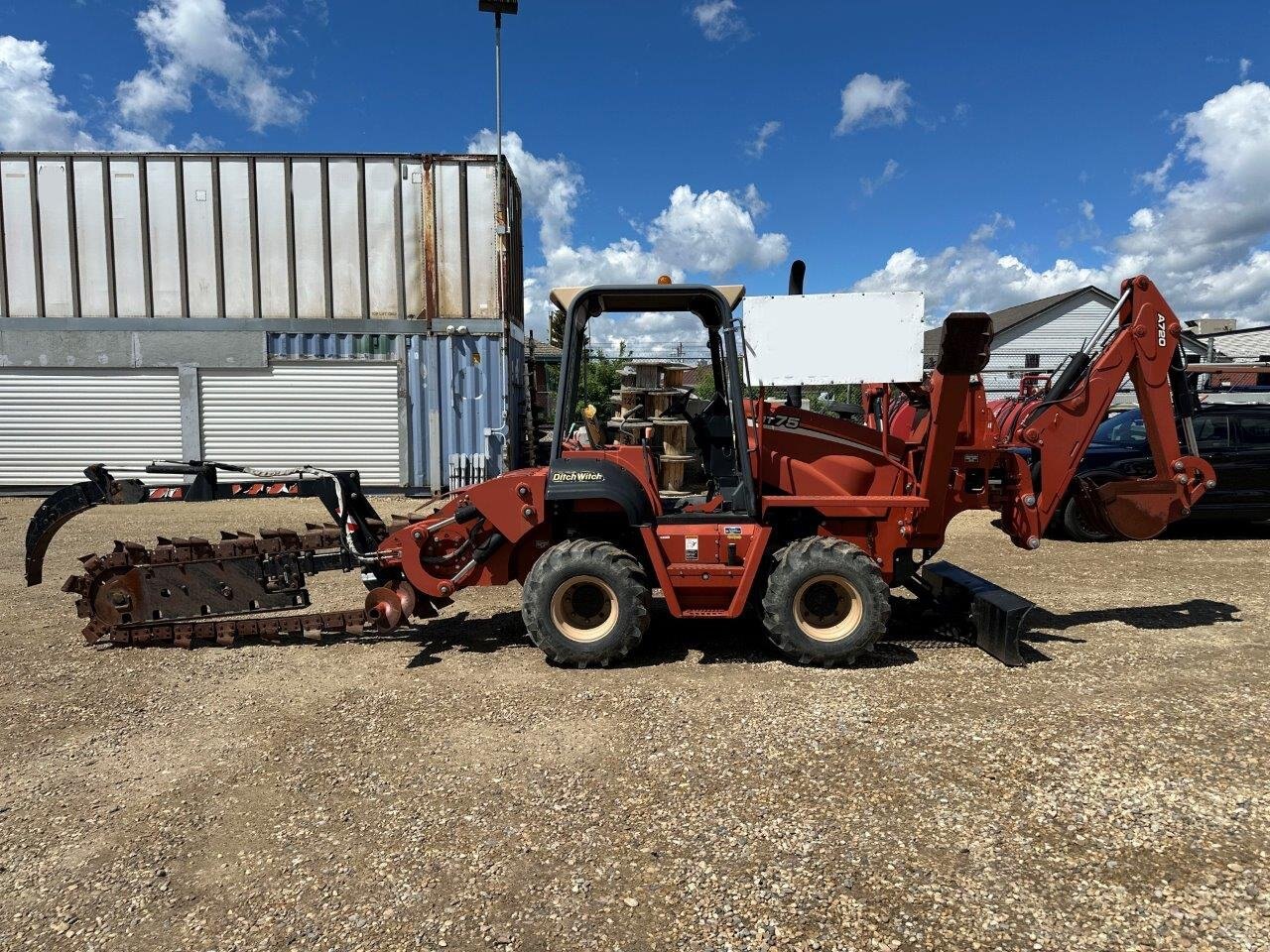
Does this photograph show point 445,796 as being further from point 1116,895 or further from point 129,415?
point 129,415

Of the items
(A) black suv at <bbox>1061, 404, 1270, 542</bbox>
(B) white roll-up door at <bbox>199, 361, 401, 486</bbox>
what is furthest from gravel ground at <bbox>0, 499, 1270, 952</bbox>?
(B) white roll-up door at <bbox>199, 361, 401, 486</bbox>

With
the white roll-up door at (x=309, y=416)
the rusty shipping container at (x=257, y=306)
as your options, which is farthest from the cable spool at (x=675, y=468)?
the white roll-up door at (x=309, y=416)

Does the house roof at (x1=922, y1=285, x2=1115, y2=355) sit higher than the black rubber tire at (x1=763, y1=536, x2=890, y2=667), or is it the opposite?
the house roof at (x1=922, y1=285, x2=1115, y2=355)

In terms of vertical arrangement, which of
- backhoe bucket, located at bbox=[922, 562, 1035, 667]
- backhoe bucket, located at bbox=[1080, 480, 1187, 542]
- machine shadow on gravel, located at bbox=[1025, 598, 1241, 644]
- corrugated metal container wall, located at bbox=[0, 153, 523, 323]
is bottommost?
machine shadow on gravel, located at bbox=[1025, 598, 1241, 644]

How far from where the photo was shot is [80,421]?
13.1m

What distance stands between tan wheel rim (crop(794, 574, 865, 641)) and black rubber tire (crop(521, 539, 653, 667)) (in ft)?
3.27

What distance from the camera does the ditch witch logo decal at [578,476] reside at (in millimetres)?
4855

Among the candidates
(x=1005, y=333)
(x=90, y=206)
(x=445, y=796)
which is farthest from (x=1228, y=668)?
(x=1005, y=333)

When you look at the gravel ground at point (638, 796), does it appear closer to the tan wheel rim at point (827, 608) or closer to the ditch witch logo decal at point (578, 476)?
the tan wheel rim at point (827, 608)

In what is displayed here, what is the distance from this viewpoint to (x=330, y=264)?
12695mm

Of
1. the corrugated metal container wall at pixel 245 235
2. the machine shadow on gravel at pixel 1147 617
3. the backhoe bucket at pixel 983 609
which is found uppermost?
the corrugated metal container wall at pixel 245 235

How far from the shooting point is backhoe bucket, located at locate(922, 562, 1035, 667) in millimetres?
4809

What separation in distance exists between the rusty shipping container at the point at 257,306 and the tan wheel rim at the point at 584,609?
330 inches

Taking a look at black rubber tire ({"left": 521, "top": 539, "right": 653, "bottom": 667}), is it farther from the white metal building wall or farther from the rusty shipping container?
the white metal building wall
